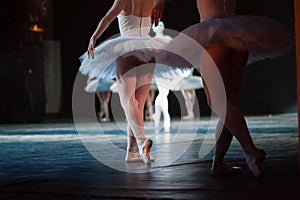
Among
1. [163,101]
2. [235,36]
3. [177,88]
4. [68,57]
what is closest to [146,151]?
[235,36]

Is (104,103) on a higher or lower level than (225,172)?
lower

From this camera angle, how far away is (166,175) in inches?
123

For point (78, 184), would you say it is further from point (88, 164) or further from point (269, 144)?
point (269, 144)

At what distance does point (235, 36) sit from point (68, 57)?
10995 millimetres

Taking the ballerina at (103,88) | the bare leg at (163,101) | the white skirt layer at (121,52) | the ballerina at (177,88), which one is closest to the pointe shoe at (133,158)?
the white skirt layer at (121,52)

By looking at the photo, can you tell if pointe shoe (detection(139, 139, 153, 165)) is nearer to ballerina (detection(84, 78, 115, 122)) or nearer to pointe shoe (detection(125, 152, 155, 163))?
pointe shoe (detection(125, 152, 155, 163))

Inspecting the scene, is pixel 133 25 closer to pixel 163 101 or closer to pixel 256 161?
pixel 256 161

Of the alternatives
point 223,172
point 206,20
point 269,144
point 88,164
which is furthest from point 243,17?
point 269,144

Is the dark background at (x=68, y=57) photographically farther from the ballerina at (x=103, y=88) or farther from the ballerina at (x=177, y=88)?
the ballerina at (x=177, y=88)

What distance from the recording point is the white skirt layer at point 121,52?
3.86m

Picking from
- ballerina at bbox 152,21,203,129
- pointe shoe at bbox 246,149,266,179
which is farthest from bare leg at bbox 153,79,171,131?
pointe shoe at bbox 246,149,266,179

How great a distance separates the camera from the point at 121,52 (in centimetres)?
386

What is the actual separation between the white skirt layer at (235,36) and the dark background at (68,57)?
29.0ft

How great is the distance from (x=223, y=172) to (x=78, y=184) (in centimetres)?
68
